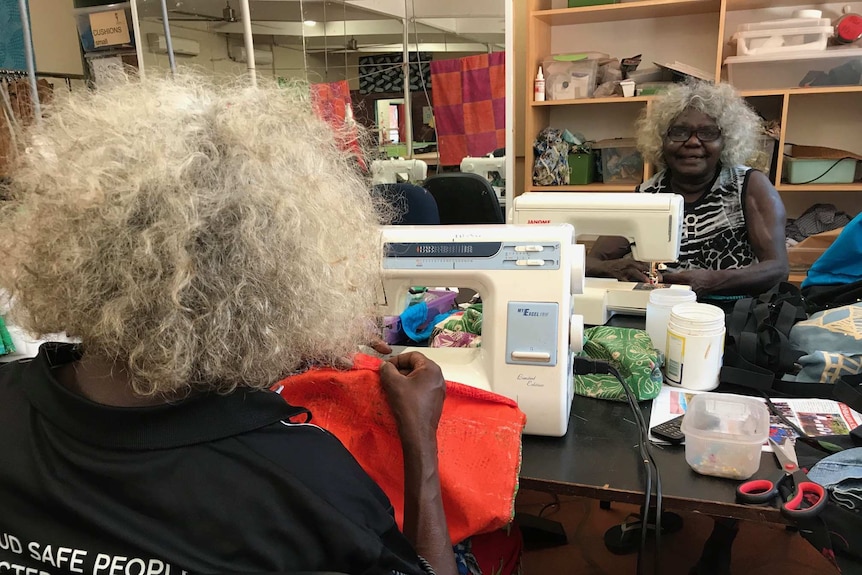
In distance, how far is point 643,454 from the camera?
963 mm

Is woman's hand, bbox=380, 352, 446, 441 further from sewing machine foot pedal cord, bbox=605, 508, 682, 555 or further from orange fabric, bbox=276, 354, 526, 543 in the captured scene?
sewing machine foot pedal cord, bbox=605, 508, 682, 555

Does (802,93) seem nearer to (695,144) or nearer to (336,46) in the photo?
(695,144)

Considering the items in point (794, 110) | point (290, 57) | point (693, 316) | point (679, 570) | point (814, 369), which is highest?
point (290, 57)

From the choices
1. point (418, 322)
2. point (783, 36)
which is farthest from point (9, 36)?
point (783, 36)

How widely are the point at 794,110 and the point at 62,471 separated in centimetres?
341

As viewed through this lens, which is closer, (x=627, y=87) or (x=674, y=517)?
(x=674, y=517)

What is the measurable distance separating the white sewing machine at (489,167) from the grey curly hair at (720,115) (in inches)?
40.7

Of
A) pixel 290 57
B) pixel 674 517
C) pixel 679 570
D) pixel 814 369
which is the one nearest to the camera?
pixel 814 369

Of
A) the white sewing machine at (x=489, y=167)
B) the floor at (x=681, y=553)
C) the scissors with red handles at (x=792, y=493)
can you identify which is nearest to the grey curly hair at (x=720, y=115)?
the white sewing machine at (x=489, y=167)

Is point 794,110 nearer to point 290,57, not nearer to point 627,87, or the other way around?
point 627,87

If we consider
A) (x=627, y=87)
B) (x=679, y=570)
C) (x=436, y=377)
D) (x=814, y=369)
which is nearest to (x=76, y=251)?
(x=436, y=377)

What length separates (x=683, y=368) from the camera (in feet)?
3.83

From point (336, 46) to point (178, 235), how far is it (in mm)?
3349

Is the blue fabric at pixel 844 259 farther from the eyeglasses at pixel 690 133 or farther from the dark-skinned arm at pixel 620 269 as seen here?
the eyeglasses at pixel 690 133
